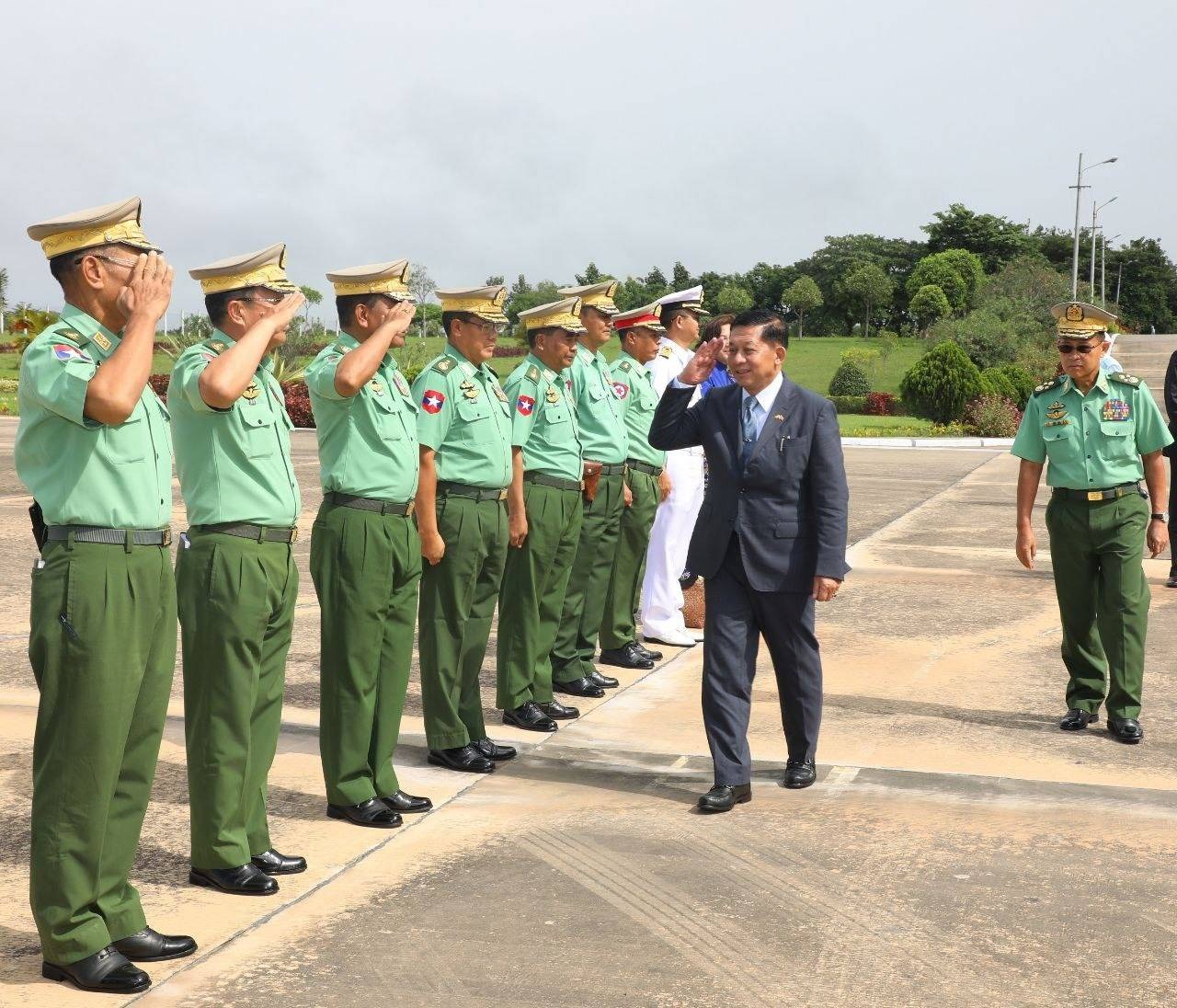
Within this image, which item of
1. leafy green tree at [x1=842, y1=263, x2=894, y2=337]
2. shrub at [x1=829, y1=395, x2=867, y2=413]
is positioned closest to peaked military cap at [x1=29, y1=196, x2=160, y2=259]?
shrub at [x1=829, y1=395, x2=867, y2=413]

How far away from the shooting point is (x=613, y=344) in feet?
232

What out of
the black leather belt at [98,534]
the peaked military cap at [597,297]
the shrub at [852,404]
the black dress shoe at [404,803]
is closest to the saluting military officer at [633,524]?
the peaked military cap at [597,297]

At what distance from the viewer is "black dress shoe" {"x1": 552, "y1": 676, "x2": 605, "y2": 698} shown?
7066mm

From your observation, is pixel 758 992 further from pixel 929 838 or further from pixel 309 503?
pixel 309 503

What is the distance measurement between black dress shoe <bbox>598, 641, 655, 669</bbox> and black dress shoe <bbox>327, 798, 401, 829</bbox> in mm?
2966

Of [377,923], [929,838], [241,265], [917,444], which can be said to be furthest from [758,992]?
[917,444]

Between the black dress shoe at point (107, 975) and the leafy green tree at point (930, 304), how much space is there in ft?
248

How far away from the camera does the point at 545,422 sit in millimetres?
6570

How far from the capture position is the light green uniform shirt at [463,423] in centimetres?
560

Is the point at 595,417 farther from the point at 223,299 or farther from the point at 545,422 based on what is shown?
the point at 223,299

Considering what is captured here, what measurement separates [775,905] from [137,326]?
2.44 m

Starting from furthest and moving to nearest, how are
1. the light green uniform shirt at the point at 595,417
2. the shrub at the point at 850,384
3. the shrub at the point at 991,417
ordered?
the shrub at the point at 850,384, the shrub at the point at 991,417, the light green uniform shirt at the point at 595,417

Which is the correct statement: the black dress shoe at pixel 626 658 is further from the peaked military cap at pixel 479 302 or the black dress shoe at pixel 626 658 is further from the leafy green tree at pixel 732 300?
the leafy green tree at pixel 732 300

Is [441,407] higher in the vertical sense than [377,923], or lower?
higher
